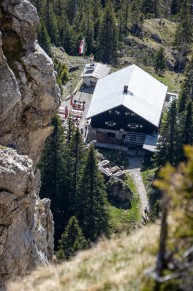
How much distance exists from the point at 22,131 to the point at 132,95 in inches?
2320

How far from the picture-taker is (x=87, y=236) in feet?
204

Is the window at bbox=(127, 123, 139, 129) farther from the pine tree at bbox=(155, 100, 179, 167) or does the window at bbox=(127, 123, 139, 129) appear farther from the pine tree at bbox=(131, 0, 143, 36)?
the pine tree at bbox=(131, 0, 143, 36)

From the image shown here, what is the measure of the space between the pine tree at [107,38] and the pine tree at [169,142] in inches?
2189

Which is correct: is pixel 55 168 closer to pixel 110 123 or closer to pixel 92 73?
pixel 110 123

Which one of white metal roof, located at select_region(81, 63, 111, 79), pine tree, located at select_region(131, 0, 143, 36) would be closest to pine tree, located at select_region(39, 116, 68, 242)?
white metal roof, located at select_region(81, 63, 111, 79)

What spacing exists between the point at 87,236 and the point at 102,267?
171ft

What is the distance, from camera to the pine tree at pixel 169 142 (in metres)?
79.4

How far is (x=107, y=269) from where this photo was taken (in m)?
10.8

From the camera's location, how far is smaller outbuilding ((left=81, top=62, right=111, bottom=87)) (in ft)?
368

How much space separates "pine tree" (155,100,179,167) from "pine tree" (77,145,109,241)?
16.9m

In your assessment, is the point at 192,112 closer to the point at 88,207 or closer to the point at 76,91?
the point at 88,207

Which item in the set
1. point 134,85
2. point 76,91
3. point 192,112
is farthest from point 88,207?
point 76,91

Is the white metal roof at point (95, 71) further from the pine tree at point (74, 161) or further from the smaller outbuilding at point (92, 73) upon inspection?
the pine tree at point (74, 161)

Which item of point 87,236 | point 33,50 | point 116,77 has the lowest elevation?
point 87,236
